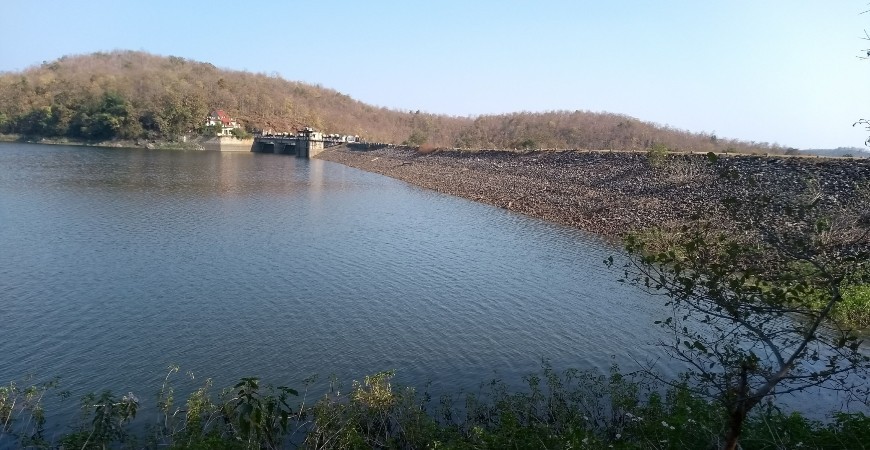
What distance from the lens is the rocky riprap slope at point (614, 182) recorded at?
25.5 metres

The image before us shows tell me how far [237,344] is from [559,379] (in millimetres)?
6662

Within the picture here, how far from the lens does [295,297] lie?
15461mm

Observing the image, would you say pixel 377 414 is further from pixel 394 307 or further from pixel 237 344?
pixel 394 307

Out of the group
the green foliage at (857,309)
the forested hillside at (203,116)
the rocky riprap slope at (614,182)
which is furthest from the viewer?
the forested hillside at (203,116)

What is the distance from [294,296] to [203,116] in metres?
86.4

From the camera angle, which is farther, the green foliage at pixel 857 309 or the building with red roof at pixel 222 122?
the building with red roof at pixel 222 122

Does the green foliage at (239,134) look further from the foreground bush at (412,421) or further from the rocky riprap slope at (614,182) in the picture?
the foreground bush at (412,421)

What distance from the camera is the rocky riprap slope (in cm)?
2548

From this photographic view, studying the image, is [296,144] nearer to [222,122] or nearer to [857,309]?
[222,122]

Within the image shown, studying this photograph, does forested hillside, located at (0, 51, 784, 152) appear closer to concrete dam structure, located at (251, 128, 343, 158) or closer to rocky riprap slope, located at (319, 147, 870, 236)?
concrete dam structure, located at (251, 128, 343, 158)

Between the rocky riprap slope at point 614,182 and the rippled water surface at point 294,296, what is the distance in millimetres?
3205

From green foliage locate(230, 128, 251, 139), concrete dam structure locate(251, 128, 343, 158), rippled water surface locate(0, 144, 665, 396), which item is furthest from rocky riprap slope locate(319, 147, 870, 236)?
green foliage locate(230, 128, 251, 139)

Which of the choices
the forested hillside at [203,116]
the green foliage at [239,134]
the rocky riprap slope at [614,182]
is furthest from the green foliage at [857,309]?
the green foliage at [239,134]

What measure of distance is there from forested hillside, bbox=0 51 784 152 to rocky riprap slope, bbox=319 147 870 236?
11.9m
